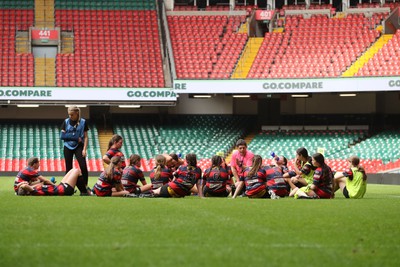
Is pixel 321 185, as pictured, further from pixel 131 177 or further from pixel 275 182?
pixel 131 177

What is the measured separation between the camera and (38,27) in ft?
154

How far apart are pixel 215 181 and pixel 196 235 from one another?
9.27 meters

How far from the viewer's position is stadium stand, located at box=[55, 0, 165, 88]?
1752 inches

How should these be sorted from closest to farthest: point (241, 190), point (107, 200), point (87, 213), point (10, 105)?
1. point (87, 213)
2. point (107, 200)
3. point (241, 190)
4. point (10, 105)

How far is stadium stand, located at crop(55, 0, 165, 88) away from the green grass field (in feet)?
102

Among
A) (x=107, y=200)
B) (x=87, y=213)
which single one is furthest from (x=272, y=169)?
(x=87, y=213)

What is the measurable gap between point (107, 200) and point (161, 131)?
2989cm

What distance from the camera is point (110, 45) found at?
47031 millimetres

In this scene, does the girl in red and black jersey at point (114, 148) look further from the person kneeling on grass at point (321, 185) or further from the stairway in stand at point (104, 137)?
the stairway in stand at point (104, 137)

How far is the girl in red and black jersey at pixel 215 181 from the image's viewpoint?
18109 mm

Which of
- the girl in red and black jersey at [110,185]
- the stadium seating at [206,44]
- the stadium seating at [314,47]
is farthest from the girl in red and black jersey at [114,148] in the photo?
the stadium seating at [314,47]

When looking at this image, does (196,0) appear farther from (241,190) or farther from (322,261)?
(322,261)

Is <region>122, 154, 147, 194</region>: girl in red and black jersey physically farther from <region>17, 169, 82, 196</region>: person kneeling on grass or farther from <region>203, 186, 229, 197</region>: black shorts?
<region>203, 186, 229, 197</region>: black shorts

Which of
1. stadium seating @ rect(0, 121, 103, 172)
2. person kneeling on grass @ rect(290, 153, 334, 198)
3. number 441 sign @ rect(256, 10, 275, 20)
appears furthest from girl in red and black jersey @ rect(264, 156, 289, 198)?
number 441 sign @ rect(256, 10, 275, 20)
